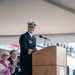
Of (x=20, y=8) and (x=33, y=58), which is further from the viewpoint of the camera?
(x=20, y=8)

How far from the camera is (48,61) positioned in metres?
3.15

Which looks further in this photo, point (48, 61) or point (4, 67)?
point (4, 67)

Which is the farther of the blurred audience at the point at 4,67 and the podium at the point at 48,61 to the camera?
the blurred audience at the point at 4,67

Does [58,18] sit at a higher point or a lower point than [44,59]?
higher

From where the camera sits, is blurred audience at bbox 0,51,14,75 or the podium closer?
the podium

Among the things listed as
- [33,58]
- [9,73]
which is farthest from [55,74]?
[9,73]

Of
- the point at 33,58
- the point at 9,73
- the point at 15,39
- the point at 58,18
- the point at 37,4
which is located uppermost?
the point at 37,4

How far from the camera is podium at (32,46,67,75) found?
311cm

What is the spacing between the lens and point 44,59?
10.5 feet

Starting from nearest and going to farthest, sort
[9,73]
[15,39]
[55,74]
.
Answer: [55,74] < [9,73] < [15,39]

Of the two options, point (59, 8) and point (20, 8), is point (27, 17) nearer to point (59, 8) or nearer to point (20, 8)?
point (20, 8)

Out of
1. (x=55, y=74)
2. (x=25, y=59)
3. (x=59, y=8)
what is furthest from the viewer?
(x=59, y=8)

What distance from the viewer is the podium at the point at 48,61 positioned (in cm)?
311

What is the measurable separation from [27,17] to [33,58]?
10.1 feet
